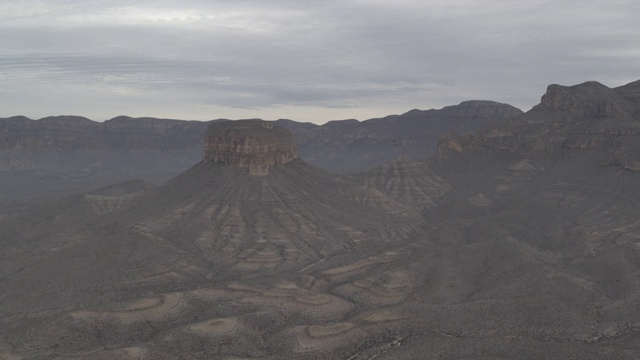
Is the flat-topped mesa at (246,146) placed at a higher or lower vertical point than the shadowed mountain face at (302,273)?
higher

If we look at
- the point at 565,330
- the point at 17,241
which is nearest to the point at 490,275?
the point at 565,330

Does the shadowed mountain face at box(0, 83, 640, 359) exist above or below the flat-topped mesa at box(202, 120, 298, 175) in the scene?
below

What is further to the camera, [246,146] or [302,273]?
[246,146]

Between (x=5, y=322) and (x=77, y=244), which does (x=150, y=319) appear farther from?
(x=77, y=244)

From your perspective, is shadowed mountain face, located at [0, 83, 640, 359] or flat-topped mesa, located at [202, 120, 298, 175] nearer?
shadowed mountain face, located at [0, 83, 640, 359]

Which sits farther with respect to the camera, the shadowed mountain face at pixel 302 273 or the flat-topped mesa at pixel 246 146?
the flat-topped mesa at pixel 246 146
